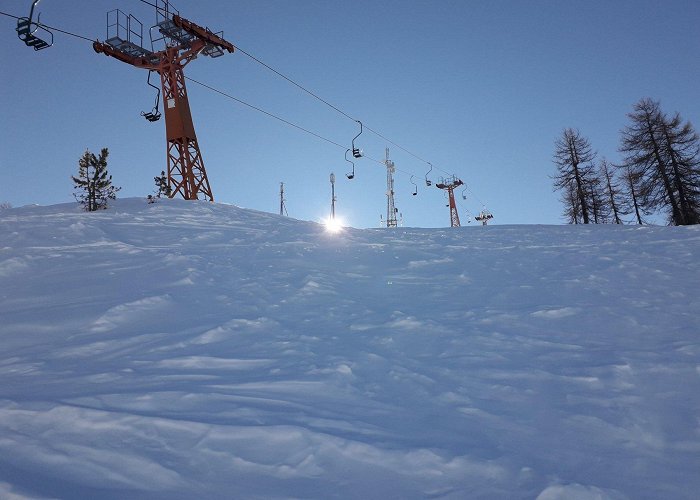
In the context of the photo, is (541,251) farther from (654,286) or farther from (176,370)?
(176,370)

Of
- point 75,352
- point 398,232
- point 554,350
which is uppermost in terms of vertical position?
point 398,232

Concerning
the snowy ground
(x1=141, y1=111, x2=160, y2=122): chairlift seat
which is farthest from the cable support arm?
the snowy ground

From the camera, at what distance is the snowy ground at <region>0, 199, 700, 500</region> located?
238 centimetres

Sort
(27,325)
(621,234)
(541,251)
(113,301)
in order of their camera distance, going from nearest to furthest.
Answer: (27,325)
(113,301)
(541,251)
(621,234)

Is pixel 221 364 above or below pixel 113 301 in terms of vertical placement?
below

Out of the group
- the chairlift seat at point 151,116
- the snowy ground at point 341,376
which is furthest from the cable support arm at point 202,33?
the snowy ground at point 341,376

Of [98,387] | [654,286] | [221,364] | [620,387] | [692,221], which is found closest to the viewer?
[98,387]

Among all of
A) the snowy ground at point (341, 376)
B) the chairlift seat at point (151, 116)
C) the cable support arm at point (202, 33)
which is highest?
the cable support arm at point (202, 33)

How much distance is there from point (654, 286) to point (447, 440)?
18.2 ft

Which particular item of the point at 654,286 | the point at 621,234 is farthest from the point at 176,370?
the point at 621,234

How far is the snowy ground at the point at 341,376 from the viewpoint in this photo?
238 cm

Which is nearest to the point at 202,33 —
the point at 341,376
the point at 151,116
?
the point at 151,116

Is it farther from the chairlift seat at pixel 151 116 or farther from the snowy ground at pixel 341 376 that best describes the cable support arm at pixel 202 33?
the snowy ground at pixel 341 376

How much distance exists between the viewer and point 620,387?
3457mm
